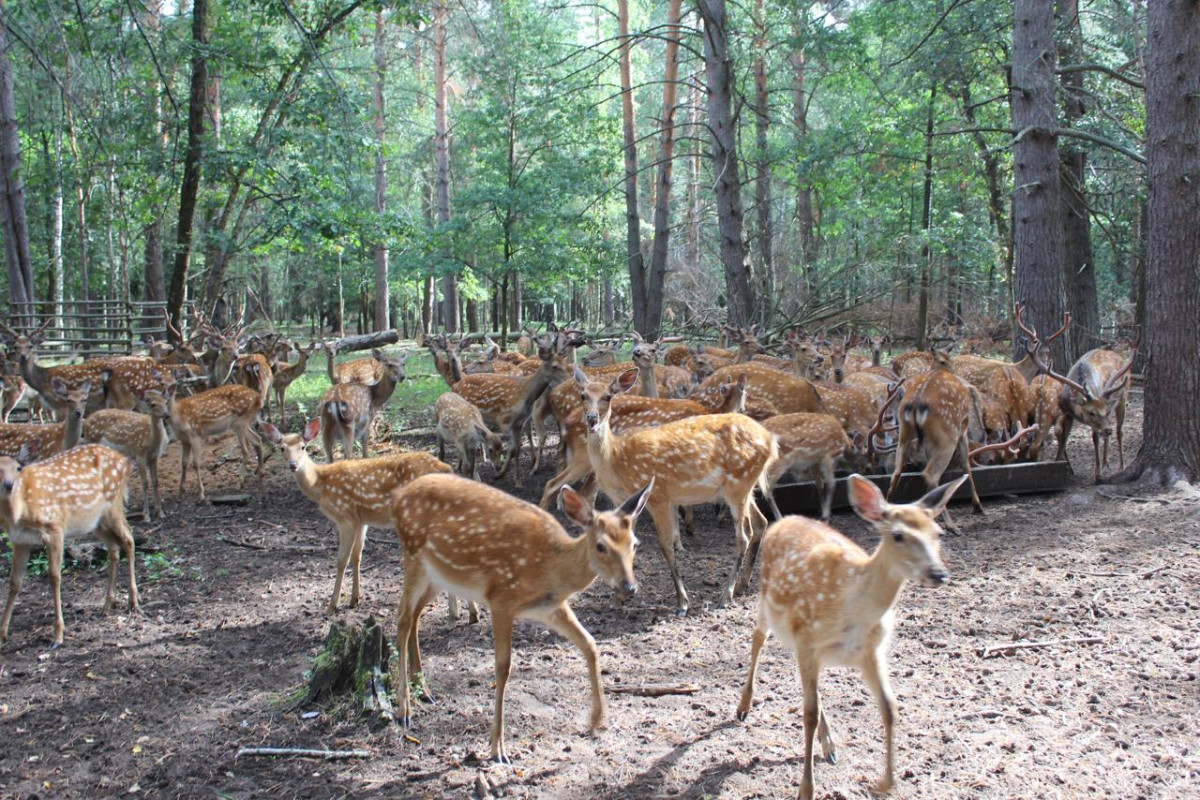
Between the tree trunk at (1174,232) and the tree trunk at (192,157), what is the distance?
10837mm

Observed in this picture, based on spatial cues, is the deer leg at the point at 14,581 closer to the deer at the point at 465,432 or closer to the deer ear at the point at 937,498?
the deer at the point at 465,432

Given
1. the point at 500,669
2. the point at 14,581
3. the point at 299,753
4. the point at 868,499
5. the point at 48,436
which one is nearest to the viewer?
the point at 868,499

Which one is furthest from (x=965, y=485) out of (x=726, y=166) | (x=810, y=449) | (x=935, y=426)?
(x=726, y=166)

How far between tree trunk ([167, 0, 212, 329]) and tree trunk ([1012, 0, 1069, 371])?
995 centimetres

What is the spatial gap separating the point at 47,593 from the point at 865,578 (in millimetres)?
5192

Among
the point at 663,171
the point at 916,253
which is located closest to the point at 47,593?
the point at 663,171

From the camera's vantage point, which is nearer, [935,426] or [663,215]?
[935,426]

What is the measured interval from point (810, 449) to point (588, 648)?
12.5ft

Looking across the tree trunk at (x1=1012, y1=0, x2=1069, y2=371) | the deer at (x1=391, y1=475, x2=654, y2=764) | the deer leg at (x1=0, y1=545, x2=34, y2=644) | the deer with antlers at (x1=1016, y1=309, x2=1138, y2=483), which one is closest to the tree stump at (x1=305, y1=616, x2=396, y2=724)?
the deer at (x1=391, y1=475, x2=654, y2=764)

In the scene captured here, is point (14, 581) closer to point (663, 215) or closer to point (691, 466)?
point (691, 466)

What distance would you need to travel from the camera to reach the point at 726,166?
46.8 feet

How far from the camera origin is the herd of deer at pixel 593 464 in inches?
148

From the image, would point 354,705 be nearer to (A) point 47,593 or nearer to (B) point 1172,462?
(A) point 47,593

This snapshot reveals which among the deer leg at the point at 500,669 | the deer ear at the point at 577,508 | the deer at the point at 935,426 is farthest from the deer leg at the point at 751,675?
the deer at the point at 935,426
